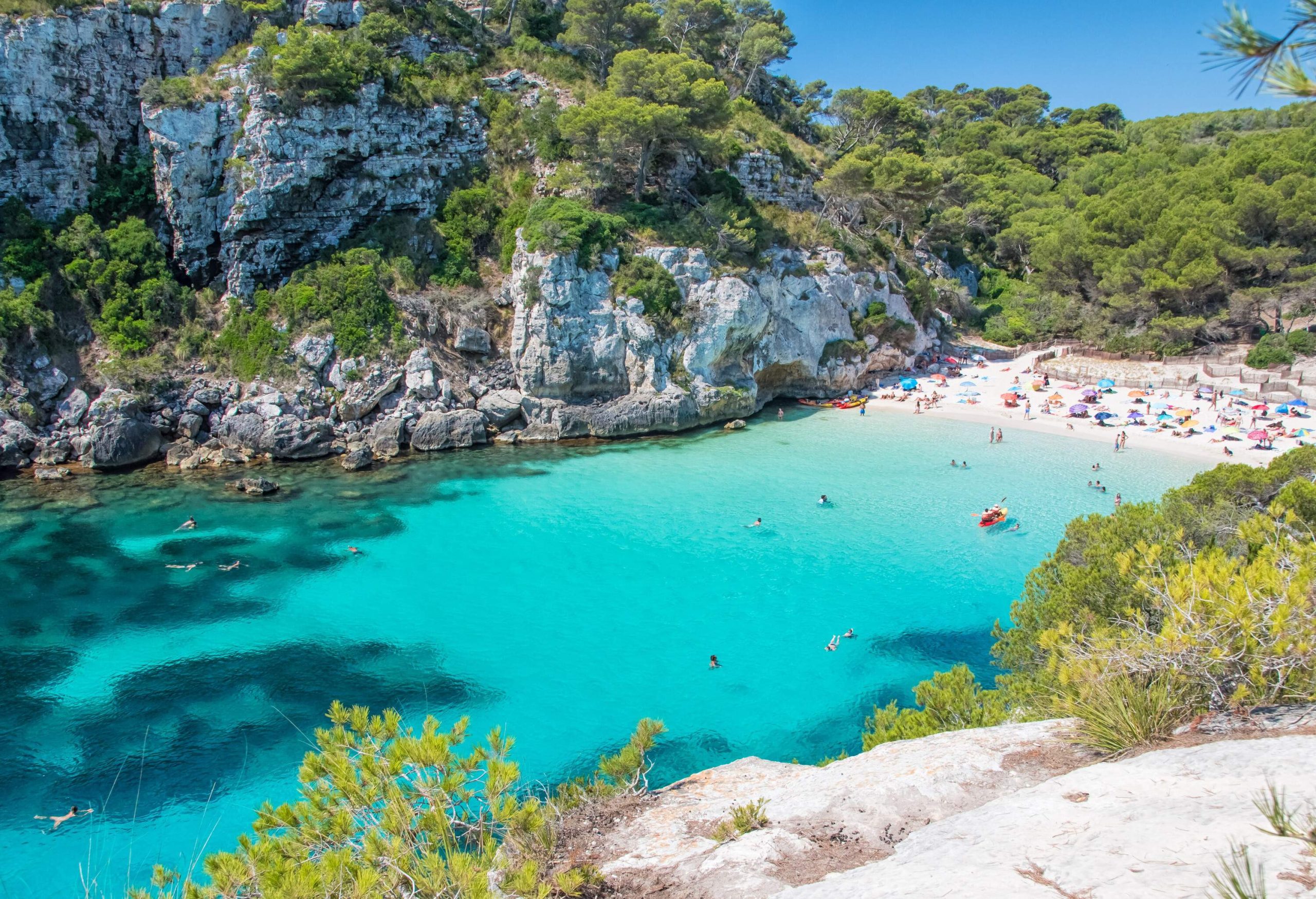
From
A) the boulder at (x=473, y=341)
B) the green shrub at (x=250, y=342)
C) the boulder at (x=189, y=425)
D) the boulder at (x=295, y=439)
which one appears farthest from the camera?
the boulder at (x=473, y=341)

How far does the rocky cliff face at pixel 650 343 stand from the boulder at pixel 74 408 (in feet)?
56.5

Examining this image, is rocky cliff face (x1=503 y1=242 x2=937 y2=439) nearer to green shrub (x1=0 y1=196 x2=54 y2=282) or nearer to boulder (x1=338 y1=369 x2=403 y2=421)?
boulder (x1=338 y1=369 x2=403 y2=421)

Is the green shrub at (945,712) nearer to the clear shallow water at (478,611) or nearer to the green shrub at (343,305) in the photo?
the clear shallow water at (478,611)

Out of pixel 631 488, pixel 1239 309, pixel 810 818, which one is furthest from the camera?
pixel 1239 309

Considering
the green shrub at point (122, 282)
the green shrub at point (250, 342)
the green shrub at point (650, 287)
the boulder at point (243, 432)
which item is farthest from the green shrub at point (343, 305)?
the green shrub at point (650, 287)

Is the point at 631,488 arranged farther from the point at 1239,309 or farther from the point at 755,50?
the point at 755,50

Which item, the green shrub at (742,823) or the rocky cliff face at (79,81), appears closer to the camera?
the green shrub at (742,823)

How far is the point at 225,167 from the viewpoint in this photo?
106ft

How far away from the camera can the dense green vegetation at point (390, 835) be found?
4.65 meters

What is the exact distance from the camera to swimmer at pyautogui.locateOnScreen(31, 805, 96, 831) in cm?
1128

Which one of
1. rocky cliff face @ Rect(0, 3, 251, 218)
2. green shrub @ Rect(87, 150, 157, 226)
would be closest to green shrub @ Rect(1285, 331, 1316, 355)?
rocky cliff face @ Rect(0, 3, 251, 218)

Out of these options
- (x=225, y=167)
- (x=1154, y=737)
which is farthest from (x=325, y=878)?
(x=225, y=167)

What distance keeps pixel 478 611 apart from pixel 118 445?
19.4 metres

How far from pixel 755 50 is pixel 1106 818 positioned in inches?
2146
